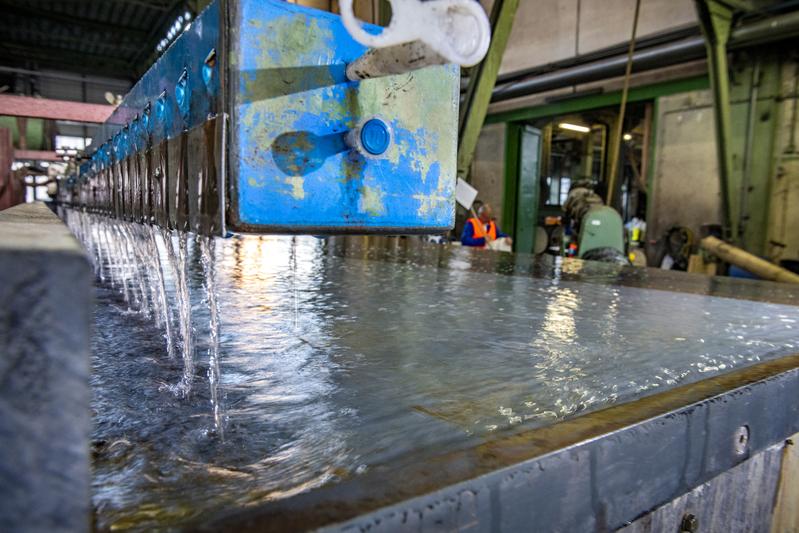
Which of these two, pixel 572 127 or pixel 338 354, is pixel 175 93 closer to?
pixel 338 354

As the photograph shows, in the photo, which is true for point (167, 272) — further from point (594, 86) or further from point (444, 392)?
point (594, 86)

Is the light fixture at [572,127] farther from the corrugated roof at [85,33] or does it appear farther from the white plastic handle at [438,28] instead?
the white plastic handle at [438,28]

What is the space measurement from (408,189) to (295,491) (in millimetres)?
560

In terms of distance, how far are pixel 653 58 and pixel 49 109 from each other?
592 centimetres

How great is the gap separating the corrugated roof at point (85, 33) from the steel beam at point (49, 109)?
738cm

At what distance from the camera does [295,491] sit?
0.64 metres

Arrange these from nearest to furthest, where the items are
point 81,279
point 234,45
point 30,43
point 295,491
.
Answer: point 81,279 < point 295,491 < point 234,45 < point 30,43

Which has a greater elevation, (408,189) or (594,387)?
(408,189)

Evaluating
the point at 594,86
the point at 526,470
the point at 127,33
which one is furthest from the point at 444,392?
the point at 127,33

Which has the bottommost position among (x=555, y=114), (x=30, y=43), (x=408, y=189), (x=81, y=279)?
(x=81, y=279)

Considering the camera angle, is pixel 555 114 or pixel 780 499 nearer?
pixel 780 499

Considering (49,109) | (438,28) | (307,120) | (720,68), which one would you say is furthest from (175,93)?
(720,68)

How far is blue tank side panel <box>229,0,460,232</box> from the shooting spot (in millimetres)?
771

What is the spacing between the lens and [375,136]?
2.84ft
